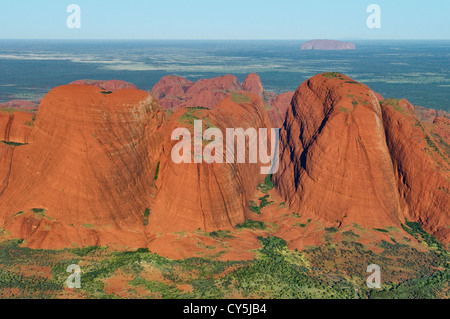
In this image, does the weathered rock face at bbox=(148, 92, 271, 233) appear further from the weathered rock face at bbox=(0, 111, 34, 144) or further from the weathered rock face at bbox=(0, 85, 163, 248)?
the weathered rock face at bbox=(0, 111, 34, 144)

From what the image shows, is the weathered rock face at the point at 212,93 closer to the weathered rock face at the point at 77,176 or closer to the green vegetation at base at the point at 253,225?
the green vegetation at base at the point at 253,225

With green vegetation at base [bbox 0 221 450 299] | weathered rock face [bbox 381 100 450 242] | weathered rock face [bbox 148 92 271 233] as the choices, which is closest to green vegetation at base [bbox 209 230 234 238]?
weathered rock face [bbox 148 92 271 233]

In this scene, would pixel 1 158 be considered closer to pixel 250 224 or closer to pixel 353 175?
pixel 250 224

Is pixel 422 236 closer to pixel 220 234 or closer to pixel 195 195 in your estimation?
pixel 220 234

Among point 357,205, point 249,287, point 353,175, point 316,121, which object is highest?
point 316,121

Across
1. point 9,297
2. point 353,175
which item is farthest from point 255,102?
point 9,297

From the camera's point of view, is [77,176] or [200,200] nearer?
[77,176]

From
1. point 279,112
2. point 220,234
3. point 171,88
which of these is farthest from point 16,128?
point 171,88
